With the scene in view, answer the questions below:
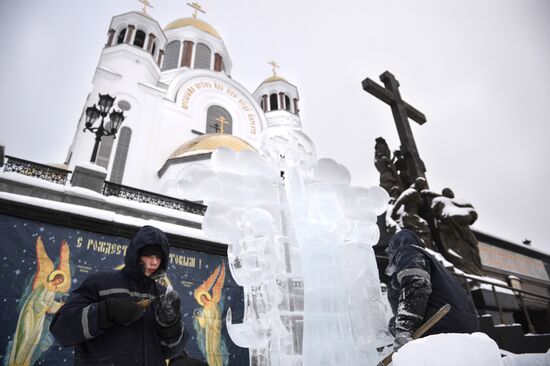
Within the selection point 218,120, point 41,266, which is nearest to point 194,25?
point 218,120

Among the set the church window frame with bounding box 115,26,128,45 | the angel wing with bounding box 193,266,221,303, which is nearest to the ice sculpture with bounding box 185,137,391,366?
the angel wing with bounding box 193,266,221,303

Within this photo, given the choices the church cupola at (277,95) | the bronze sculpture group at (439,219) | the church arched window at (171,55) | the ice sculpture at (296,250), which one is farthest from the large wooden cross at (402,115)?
the church arched window at (171,55)

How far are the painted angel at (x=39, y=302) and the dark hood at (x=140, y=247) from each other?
5941mm

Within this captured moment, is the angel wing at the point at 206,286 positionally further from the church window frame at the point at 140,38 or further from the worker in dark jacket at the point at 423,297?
the church window frame at the point at 140,38

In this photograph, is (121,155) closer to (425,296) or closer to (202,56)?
(202,56)

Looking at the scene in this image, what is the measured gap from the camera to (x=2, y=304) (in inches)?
253

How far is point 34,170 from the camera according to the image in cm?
912

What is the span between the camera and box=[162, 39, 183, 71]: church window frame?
26688mm

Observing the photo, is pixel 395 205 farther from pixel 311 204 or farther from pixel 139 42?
pixel 139 42

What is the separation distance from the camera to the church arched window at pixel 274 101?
98.7 ft

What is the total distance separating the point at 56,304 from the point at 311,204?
6639 millimetres

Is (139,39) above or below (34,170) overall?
above

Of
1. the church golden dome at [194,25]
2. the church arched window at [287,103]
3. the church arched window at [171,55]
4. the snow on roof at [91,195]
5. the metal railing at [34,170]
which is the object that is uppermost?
the church golden dome at [194,25]

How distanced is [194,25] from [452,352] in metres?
32.0
